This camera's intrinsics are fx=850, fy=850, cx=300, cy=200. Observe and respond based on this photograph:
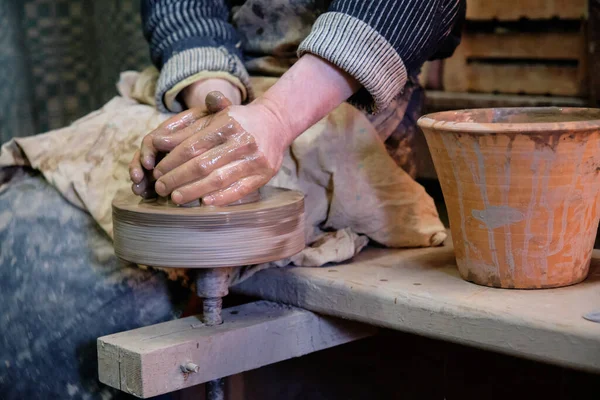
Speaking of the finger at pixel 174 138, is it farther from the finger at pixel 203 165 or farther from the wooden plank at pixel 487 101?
the wooden plank at pixel 487 101

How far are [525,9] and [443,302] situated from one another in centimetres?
138

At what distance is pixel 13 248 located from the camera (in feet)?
5.58

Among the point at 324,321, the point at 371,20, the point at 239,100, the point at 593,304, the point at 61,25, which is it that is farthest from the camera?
the point at 61,25

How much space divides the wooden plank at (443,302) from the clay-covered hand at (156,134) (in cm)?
32

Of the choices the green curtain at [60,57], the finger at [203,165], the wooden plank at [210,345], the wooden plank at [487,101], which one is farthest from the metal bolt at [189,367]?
the green curtain at [60,57]

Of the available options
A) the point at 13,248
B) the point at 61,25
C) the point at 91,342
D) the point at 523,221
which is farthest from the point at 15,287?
the point at 61,25

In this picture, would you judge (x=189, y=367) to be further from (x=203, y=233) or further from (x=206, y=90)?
(x=206, y=90)

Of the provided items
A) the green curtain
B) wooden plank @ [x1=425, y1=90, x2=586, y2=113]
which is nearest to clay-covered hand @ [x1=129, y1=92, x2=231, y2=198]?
wooden plank @ [x1=425, y1=90, x2=586, y2=113]

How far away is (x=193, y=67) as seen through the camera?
5.80ft

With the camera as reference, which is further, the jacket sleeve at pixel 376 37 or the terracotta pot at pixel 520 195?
the jacket sleeve at pixel 376 37

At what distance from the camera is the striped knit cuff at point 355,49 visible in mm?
1512

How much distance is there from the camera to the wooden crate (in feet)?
8.00

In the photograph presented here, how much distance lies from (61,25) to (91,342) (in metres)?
1.74

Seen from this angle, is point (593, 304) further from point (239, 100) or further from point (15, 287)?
→ point (15, 287)
